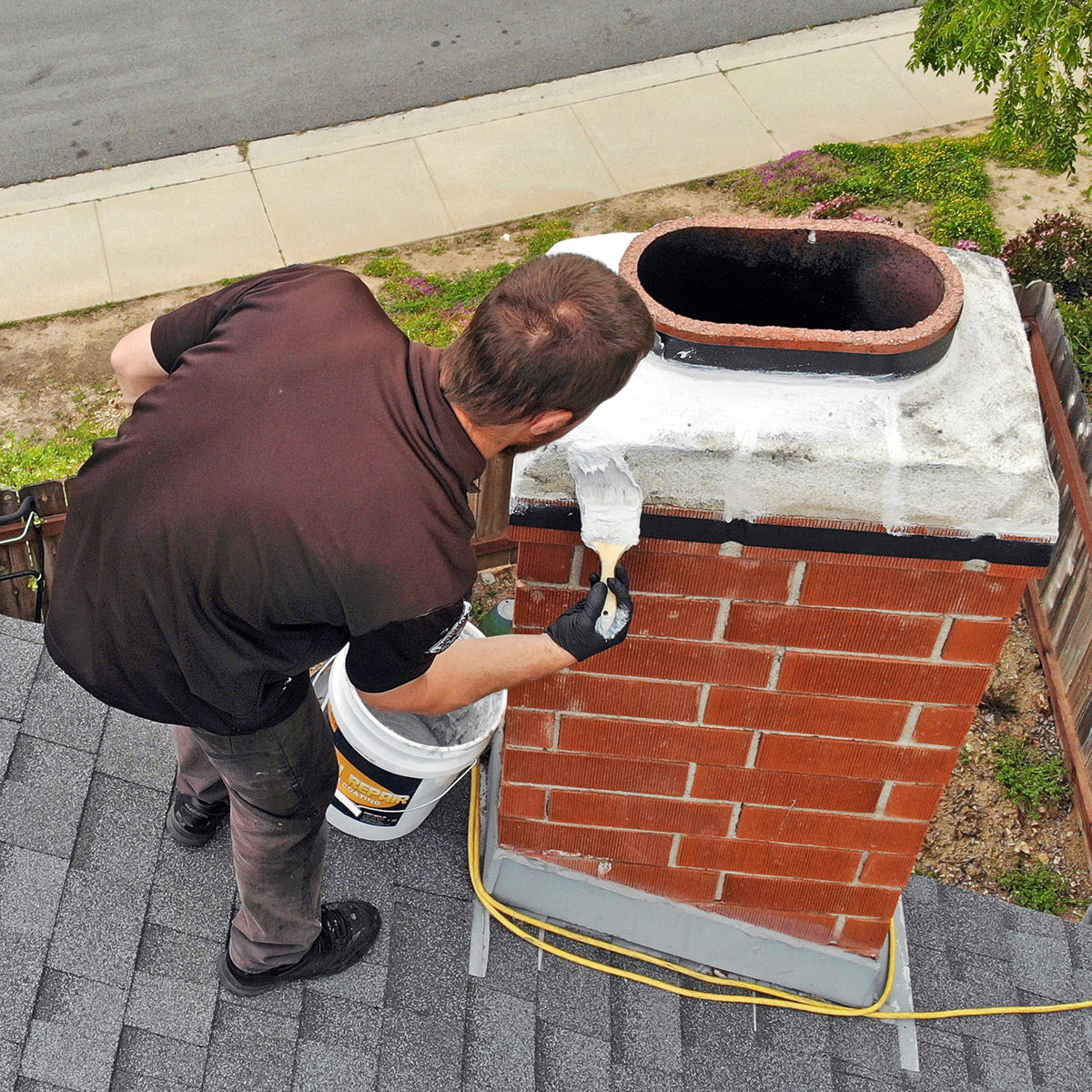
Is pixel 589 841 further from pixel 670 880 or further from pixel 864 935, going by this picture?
pixel 864 935

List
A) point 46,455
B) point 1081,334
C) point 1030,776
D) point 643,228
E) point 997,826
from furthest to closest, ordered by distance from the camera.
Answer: point 643,228 → point 46,455 → point 1081,334 → point 1030,776 → point 997,826

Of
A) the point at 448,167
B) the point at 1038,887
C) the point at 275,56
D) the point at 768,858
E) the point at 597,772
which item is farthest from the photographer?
the point at 275,56

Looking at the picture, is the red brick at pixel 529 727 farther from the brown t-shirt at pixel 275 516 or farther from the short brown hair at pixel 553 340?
the short brown hair at pixel 553 340

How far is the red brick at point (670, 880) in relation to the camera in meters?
2.67

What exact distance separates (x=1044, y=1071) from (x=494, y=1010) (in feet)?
4.42

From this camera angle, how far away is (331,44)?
11641 millimetres

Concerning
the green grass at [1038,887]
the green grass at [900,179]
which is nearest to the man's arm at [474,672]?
the green grass at [1038,887]

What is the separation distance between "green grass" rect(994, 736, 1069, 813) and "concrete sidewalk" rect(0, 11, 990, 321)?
6.07 m

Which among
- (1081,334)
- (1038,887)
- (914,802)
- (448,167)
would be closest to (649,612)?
(914,802)

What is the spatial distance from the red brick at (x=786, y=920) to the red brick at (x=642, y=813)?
28cm

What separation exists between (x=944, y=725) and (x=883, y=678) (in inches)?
7.4

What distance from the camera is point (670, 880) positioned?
269 cm

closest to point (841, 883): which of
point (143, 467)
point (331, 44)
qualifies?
point (143, 467)

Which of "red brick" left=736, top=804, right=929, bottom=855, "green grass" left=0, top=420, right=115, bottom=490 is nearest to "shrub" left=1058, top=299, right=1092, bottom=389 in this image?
"red brick" left=736, top=804, right=929, bottom=855
